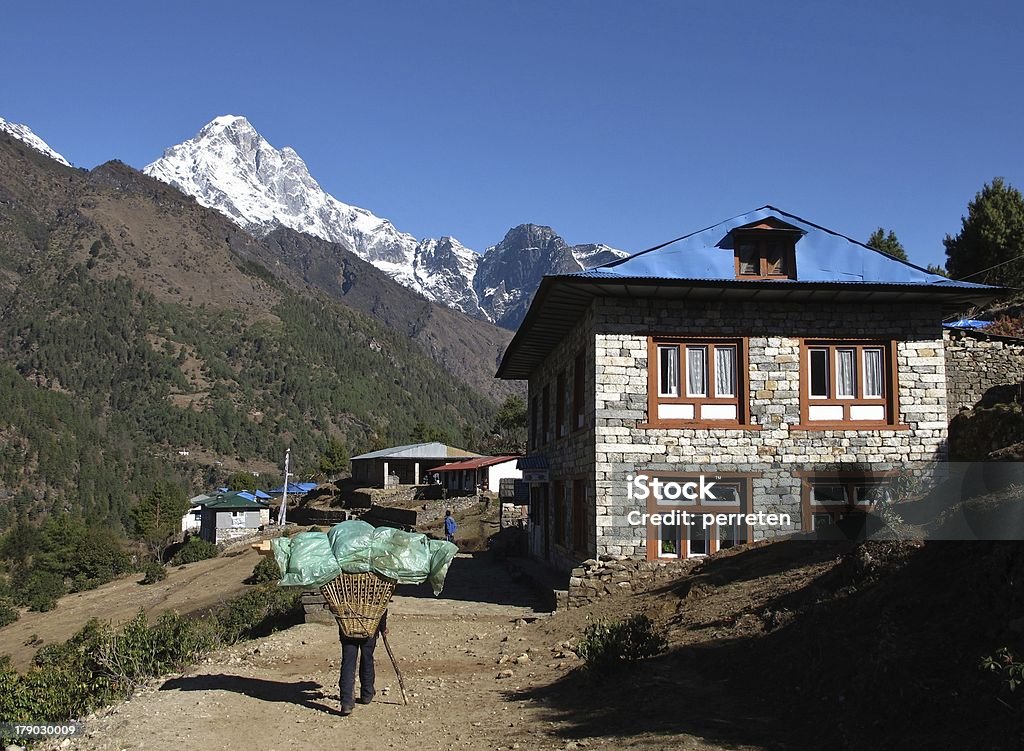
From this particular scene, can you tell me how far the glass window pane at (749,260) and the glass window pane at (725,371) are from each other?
162cm

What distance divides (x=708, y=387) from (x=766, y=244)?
3.26 metres

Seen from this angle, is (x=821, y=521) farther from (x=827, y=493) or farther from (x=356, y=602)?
(x=356, y=602)

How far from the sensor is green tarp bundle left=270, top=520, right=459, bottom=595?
992 centimetres

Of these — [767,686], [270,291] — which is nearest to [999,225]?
[767,686]

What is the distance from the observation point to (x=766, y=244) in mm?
18969

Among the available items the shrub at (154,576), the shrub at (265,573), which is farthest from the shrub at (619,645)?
the shrub at (154,576)

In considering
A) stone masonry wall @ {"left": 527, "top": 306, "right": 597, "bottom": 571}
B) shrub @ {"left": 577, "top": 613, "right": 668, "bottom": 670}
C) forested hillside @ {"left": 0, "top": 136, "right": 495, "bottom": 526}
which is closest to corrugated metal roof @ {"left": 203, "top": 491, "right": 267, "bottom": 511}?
stone masonry wall @ {"left": 527, "top": 306, "right": 597, "bottom": 571}

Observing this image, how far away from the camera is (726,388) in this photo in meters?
18.7

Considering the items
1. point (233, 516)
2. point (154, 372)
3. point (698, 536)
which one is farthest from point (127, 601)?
point (154, 372)

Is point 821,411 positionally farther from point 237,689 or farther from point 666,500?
point 237,689

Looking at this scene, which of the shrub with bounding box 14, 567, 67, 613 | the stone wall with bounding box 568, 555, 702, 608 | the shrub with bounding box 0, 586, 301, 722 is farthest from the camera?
the shrub with bounding box 14, 567, 67, 613

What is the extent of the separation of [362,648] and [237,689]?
2374mm

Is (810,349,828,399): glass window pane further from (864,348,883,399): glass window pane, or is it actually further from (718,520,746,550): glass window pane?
(718,520,746,550): glass window pane

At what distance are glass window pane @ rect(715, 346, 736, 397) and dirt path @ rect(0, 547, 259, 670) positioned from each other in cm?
2212
